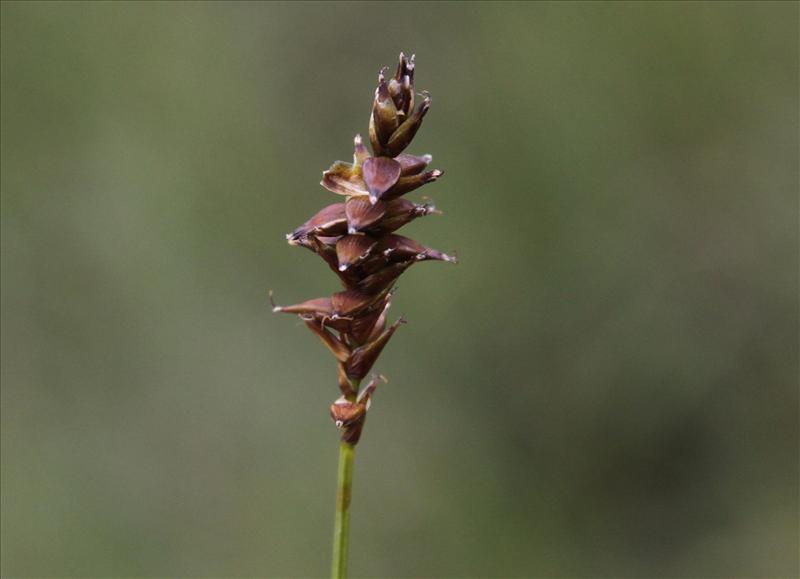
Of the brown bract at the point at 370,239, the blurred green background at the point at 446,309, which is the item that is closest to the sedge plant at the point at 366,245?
the brown bract at the point at 370,239

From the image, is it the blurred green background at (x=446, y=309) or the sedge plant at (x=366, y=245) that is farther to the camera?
the blurred green background at (x=446, y=309)

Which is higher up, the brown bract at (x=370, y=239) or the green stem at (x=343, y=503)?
the brown bract at (x=370, y=239)

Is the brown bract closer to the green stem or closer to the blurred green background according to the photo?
the green stem

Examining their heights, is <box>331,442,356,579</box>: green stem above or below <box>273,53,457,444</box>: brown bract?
below

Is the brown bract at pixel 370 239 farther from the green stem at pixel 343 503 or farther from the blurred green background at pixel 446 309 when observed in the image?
the blurred green background at pixel 446 309

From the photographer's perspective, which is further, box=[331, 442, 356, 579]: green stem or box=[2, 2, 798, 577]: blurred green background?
box=[2, 2, 798, 577]: blurred green background

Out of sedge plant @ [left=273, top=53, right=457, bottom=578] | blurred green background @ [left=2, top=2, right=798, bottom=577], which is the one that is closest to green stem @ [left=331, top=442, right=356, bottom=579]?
sedge plant @ [left=273, top=53, right=457, bottom=578]
